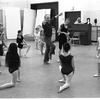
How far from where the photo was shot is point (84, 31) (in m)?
13.7

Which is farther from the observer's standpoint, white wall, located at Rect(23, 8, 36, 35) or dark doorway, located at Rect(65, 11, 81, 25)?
Result: white wall, located at Rect(23, 8, 36, 35)

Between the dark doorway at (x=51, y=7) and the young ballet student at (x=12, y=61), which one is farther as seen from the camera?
the dark doorway at (x=51, y=7)

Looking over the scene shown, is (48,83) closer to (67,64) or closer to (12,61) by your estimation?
(67,64)

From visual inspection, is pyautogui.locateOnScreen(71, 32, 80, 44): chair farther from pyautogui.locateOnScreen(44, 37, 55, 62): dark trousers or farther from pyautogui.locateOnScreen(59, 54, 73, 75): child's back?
pyautogui.locateOnScreen(59, 54, 73, 75): child's back

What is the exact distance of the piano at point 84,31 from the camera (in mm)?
13706

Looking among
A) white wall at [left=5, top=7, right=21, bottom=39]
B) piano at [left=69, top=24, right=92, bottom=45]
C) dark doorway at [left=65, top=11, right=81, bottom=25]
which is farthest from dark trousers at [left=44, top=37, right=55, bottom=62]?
white wall at [left=5, top=7, right=21, bottom=39]

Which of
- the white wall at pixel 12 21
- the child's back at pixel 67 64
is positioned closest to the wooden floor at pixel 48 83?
the child's back at pixel 67 64

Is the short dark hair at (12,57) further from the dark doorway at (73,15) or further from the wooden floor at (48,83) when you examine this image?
the dark doorway at (73,15)

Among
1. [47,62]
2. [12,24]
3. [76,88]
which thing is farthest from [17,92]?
[12,24]

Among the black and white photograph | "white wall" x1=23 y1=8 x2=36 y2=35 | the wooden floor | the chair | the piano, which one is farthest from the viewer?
"white wall" x1=23 y1=8 x2=36 y2=35

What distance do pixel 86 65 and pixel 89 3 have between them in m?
8.29

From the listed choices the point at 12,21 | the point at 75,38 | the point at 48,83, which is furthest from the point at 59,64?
the point at 12,21

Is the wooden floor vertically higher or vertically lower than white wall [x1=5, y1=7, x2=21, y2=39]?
lower

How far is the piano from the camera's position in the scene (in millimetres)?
13706
